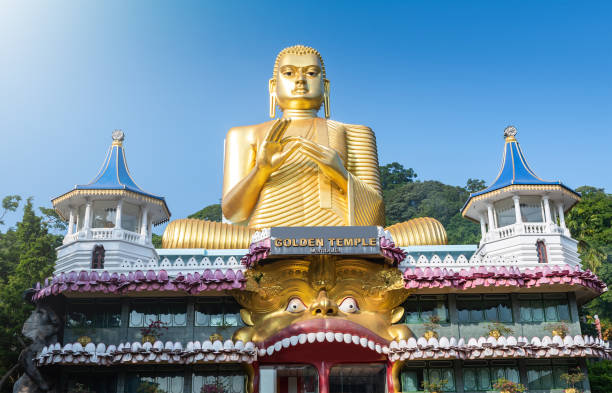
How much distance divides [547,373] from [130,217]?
11.7m

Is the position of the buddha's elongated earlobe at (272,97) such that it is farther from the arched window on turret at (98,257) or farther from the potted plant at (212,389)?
the potted plant at (212,389)

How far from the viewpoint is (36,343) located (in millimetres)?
14820

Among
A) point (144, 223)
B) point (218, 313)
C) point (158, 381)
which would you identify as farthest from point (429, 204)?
point (158, 381)

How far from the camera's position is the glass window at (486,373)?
1525cm

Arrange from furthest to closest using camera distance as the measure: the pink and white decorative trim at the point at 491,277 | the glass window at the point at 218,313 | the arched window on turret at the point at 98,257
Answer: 1. the arched window on turret at the point at 98,257
2. the glass window at the point at 218,313
3. the pink and white decorative trim at the point at 491,277

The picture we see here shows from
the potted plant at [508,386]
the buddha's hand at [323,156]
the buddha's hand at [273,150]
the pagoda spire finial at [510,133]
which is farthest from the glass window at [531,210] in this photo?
the buddha's hand at [273,150]

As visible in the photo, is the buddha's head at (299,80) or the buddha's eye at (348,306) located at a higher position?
the buddha's head at (299,80)

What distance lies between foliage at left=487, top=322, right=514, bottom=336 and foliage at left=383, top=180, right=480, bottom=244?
28337 mm

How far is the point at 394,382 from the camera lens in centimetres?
1464

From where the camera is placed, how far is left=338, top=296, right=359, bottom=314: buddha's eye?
591 inches

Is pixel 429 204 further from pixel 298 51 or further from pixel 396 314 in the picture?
pixel 396 314

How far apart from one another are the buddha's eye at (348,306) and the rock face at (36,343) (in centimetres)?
637

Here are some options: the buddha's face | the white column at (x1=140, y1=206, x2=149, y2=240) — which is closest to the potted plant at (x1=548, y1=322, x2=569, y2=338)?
the buddha's face

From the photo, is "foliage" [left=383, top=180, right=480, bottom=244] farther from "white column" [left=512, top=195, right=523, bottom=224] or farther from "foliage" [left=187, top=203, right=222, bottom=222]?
"white column" [left=512, top=195, right=523, bottom=224]
